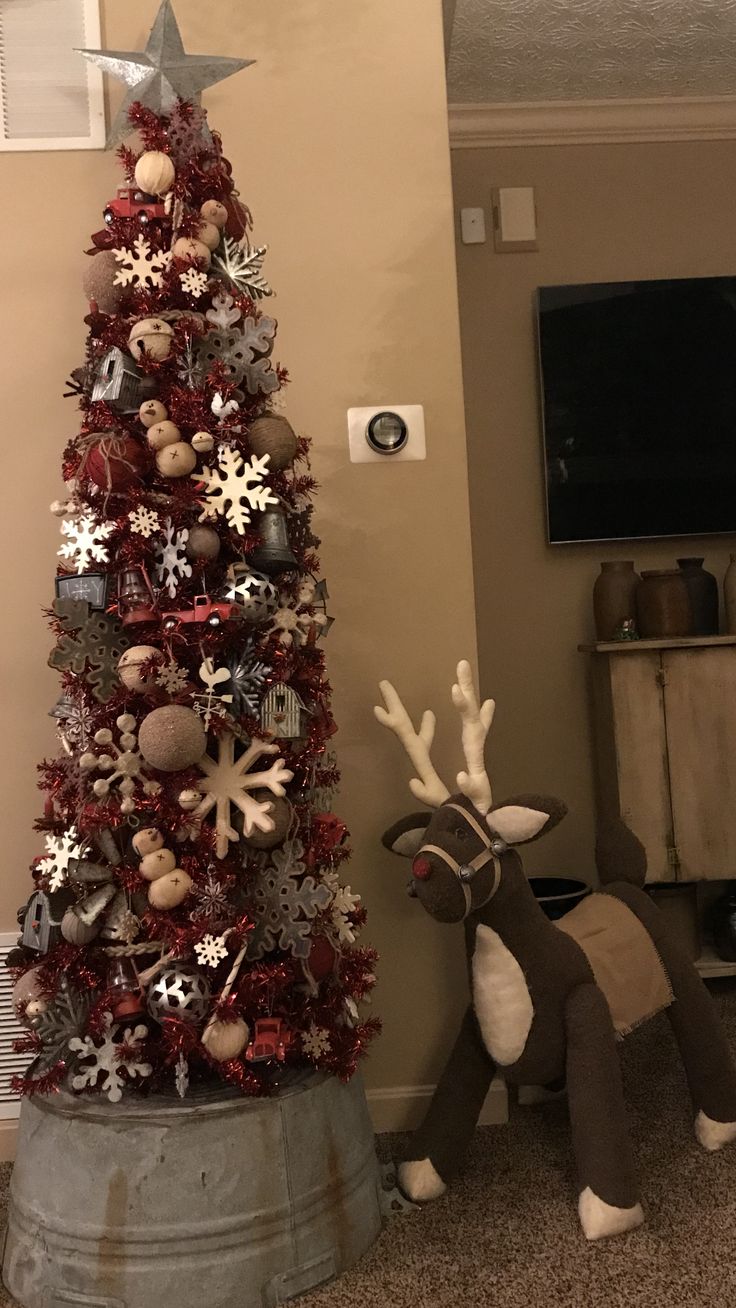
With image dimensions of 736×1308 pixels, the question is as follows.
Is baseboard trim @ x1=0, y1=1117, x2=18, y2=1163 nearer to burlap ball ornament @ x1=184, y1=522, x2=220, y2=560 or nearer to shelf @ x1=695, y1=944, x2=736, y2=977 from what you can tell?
burlap ball ornament @ x1=184, y1=522, x2=220, y2=560

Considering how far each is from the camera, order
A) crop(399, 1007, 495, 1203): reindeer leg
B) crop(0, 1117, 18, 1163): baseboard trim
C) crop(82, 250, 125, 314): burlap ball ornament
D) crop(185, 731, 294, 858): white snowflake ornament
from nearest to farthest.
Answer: crop(185, 731, 294, 858): white snowflake ornament < crop(82, 250, 125, 314): burlap ball ornament < crop(399, 1007, 495, 1203): reindeer leg < crop(0, 1117, 18, 1163): baseboard trim

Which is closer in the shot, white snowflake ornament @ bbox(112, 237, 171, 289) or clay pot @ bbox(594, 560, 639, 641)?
white snowflake ornament @ bbox(112, 237, 171, 289)

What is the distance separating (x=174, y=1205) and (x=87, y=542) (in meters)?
0.93

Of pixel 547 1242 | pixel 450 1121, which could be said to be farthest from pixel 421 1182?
pixel 547 1242

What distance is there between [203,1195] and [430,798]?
71cm

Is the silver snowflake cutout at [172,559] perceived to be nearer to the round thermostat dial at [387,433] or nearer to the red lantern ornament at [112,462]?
the red lantern ornament at [112,462]

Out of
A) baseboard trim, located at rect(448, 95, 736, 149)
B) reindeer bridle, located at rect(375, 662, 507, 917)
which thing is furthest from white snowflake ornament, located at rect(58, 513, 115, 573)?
baseboard trim, located at rect(448, 95, 736, 149)

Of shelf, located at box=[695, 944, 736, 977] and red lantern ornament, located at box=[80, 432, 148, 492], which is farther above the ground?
red lantern ornament, located at box=[80, 432, 148, 492]

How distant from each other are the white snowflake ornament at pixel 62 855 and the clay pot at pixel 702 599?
214 centimetres

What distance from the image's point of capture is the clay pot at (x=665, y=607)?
9.94 feet

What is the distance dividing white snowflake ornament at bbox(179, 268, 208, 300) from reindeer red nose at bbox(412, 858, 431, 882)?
931 millimetres

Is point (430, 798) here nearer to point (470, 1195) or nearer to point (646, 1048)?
point (470, 1195)

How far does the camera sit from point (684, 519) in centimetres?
335

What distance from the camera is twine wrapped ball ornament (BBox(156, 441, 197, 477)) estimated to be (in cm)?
159
